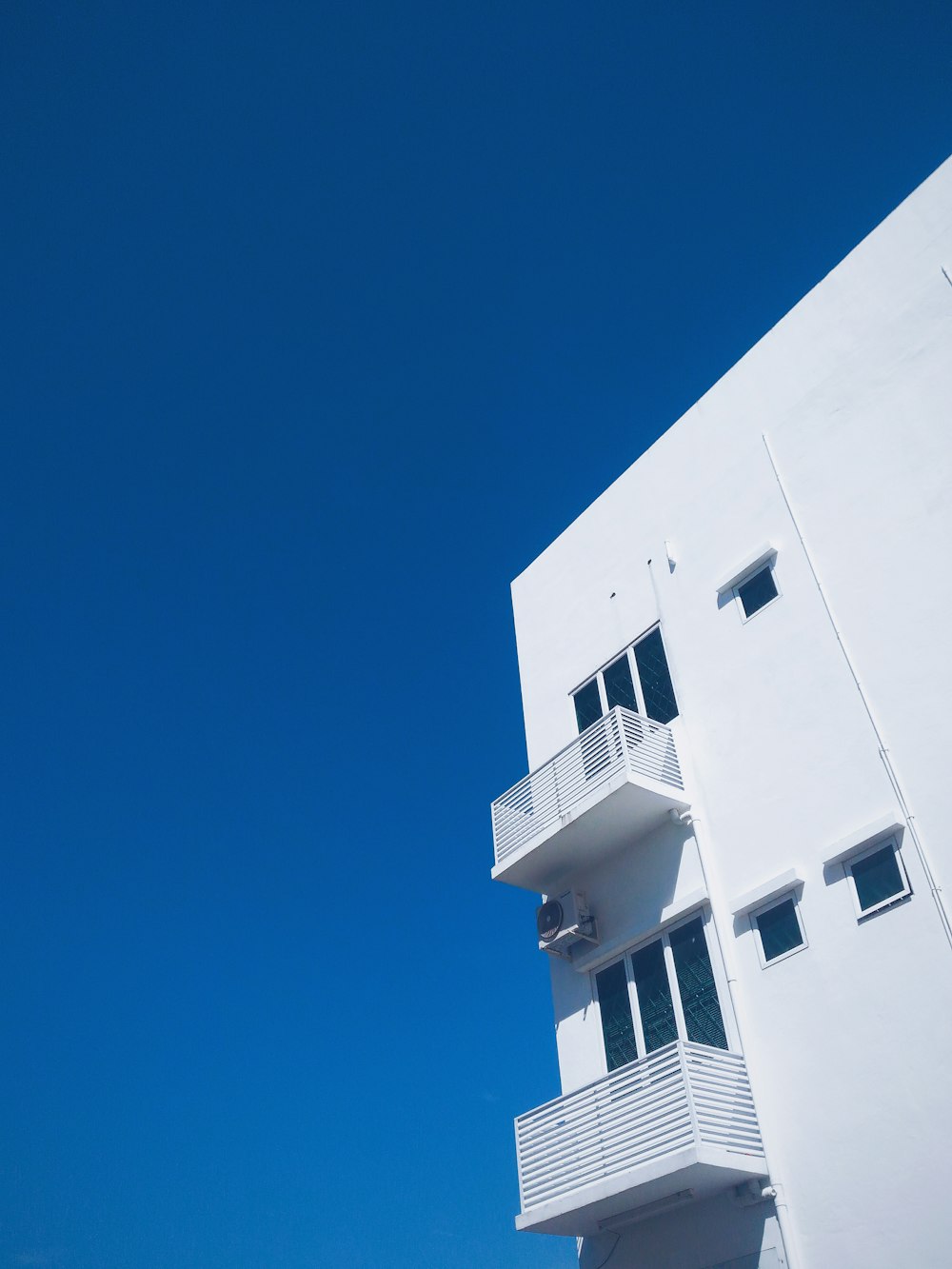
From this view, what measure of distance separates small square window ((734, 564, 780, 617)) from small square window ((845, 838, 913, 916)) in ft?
14.3

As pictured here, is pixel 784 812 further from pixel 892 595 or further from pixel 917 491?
pixel 917 491

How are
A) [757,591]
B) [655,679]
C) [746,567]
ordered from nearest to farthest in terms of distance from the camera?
[757,591], [746,567], [655,679]

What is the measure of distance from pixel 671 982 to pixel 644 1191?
2.78m

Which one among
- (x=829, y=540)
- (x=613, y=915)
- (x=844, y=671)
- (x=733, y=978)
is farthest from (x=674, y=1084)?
(x=829, y=540)

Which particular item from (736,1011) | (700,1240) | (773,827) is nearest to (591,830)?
(773,827)

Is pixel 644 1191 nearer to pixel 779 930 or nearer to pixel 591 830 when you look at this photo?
pixel 779 930

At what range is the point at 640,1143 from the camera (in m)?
10.8

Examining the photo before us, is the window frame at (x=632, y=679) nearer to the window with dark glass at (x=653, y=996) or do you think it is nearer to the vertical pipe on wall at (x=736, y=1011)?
the vertical pipe on wall at (x=736, y=1011)

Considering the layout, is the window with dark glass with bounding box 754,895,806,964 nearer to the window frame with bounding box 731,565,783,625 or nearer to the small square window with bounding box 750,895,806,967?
the small square window with bounding box 750,895,806,967

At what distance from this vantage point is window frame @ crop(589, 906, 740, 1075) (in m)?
11.9

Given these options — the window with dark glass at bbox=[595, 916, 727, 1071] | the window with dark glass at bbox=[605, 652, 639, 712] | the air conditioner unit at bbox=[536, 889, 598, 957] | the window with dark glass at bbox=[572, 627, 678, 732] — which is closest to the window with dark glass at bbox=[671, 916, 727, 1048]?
the window with dark glass at bbox=[595, 916, 727, 1071]

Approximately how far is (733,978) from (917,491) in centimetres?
686

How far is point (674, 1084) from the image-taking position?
10648 millimetres

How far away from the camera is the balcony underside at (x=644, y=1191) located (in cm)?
1020
